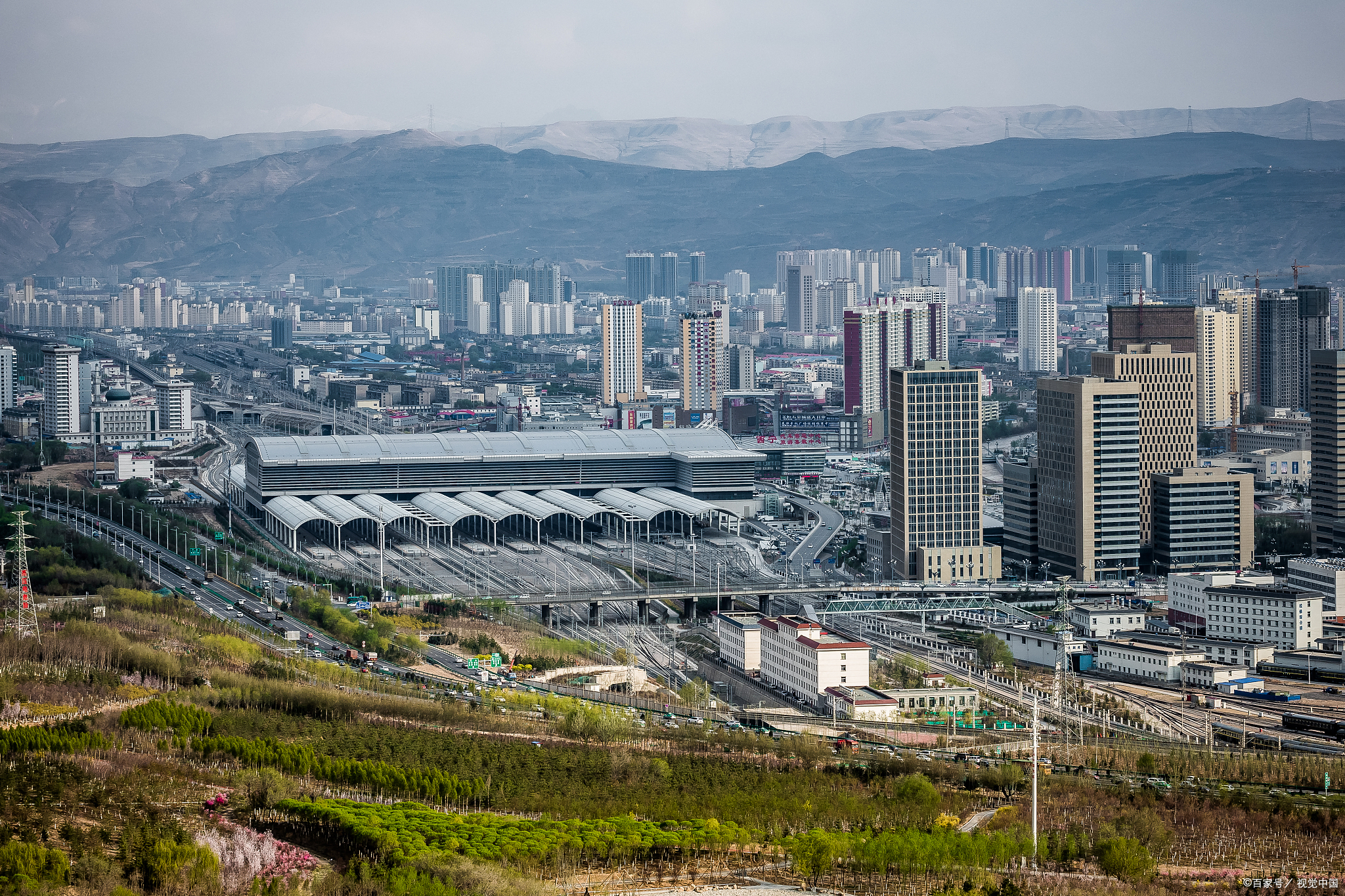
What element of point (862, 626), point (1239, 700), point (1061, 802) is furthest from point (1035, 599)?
point (1061, 802)

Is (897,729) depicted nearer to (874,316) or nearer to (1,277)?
(874,316)

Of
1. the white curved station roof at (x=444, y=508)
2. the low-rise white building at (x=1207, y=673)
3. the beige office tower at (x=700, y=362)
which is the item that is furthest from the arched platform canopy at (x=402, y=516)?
the beige office tower at (x=700, y=362)

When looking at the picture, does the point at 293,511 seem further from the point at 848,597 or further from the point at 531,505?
the point at 848,597

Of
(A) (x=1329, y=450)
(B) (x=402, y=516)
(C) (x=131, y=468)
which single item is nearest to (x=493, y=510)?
(B) (x=402, y=516)

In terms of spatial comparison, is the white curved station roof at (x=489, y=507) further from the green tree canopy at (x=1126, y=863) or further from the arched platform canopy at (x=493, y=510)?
the green tree canopy at (x=1126, y=863)

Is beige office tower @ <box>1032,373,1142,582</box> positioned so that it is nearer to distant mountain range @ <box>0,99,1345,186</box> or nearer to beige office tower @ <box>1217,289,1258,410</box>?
beige office tower @ <box>1217,289,1258,410</box>

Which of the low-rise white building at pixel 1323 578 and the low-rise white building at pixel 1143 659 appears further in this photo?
the low-rise white building at pixel 1323 578

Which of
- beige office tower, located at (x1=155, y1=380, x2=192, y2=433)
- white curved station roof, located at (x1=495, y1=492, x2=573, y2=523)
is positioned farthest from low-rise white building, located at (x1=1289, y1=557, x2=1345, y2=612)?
beige office tower, located at (x1=155, y1=380, x2=192, y2=433)
